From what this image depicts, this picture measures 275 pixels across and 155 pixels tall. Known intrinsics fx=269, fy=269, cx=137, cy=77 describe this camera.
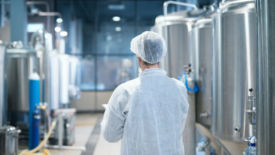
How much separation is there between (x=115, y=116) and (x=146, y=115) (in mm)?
172

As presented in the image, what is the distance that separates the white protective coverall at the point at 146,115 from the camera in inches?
57.9

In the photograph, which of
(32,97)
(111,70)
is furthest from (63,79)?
(111,70)

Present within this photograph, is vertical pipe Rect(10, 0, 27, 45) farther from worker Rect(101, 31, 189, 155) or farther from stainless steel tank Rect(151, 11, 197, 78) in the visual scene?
worker Rect(101, 31, 189, 155)

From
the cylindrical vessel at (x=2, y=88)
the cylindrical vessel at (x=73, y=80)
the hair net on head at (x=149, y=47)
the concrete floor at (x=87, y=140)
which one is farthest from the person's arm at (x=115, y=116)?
the cylindrical vessel at (x=73, y=80)

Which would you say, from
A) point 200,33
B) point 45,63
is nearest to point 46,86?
point 45,63

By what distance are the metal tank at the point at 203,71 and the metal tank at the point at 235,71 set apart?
2.17 ft

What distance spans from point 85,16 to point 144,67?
712 centimetres

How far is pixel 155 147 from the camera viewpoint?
148cm

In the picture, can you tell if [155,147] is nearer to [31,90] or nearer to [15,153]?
[15,153]

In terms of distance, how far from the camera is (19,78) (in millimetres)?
4074

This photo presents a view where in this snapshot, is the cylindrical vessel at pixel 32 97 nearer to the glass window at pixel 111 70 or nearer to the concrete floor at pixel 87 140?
the concrete floor at pixel 87 140

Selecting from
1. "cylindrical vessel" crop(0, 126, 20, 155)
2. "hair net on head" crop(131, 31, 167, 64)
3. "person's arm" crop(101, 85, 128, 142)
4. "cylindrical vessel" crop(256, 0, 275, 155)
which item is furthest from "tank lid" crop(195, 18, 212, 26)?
"cylindrical vessel" crop(0, 126, 20, 155)

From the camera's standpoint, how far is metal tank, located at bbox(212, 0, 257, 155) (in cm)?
201

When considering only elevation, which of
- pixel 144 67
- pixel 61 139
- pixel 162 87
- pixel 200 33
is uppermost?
pixel 200 33
